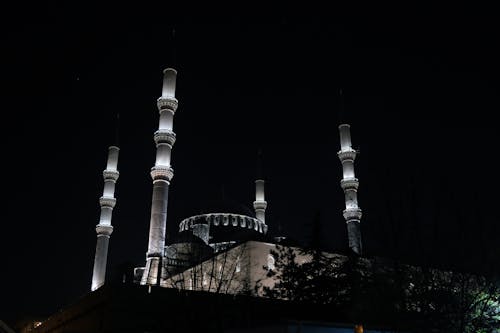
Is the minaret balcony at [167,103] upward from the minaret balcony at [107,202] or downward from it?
upward

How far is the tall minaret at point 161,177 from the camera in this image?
35625 mm

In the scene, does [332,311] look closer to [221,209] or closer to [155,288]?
[155,288]

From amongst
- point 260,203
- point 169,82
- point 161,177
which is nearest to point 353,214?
point 260,203

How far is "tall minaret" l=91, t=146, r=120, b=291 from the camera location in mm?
41344

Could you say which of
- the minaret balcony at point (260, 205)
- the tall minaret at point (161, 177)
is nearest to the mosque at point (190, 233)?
the tall minaret at point (161, 177)

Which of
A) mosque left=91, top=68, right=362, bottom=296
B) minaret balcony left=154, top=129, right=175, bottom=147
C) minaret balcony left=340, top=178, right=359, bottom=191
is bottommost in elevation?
mosque left=91, top=68, right=362, bottom=296

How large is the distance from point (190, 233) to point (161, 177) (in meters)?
5.91

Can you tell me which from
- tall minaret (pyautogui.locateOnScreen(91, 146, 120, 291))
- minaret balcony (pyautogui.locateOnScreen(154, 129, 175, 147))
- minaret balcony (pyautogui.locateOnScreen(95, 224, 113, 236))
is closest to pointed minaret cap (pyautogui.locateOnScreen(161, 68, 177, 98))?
minaret balcony (pyautogui.locateOnScreen(154, 129, 175, 147))

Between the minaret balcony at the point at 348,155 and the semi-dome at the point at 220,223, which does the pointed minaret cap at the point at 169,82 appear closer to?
the semi-dome at the point at 220,223

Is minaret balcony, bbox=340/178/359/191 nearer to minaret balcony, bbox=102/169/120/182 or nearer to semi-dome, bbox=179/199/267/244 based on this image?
semi-dome, bbox=179/199/267/244

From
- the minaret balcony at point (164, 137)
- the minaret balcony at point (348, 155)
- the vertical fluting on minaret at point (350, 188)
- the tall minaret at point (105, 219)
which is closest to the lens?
the minaret balcony at point (164, 137)

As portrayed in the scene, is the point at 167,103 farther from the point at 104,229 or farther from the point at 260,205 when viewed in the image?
the point at 260,205

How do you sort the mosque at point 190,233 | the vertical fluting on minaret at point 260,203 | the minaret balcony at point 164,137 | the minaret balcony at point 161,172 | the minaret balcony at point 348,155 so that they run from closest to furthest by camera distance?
the mosque at point 190,233 → the minaret balcony at point 161,172 → the minaret balcony at point 164,137 → the minaret balcony at point 348,155 → the vertical fluting on minaret at point 260,203

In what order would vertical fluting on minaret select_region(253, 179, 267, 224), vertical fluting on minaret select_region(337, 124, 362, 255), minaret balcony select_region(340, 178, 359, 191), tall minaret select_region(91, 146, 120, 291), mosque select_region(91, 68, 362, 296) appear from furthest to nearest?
Answer: vertical fluting on minaret select_region(253, 179, 267, 224) < minaret balcony select_region(340, 178, 359, 191) < vertical fluting on minaret select_region(337, 124, 362, 255) < tall minaret select_region(91, 146, 120, 291) < mosque select_region(91, 68, 362, 296)
